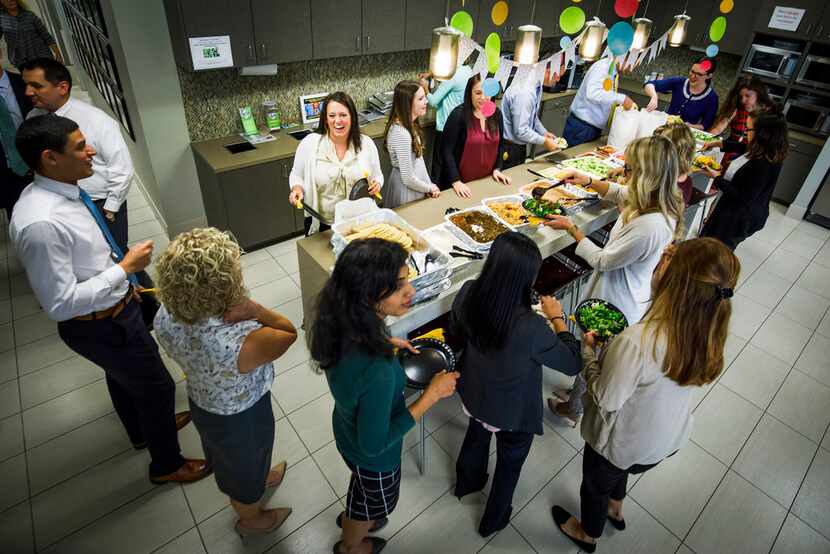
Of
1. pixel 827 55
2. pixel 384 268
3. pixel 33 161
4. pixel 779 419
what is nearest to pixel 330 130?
pixel 33 161

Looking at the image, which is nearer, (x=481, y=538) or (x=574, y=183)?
(x=481, y=538)

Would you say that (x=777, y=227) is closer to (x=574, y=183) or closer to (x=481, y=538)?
(x=574, y=183)

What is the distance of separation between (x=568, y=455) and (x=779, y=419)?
1.46m

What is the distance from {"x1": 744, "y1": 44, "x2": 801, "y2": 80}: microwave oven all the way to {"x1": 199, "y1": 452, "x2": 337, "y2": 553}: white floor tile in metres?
6.49

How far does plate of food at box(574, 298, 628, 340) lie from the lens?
198 centimetres

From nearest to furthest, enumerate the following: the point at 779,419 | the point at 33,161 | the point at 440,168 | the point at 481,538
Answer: the point at 33,161 < the point at 481,538 < the point at 779,419 < the point at 440,168

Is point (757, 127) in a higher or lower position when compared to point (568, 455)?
higher

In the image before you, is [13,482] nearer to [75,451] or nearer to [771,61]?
[75,451]

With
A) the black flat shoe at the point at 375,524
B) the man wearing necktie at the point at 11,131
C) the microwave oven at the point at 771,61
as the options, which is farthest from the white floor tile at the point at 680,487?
the microwave oven at the point at 771,61

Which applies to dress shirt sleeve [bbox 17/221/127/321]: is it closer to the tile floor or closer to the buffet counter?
the buffet counter

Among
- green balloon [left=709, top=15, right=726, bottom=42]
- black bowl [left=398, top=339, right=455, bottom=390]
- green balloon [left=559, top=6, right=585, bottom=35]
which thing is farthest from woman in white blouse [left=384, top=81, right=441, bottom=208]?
green balloon [left=709, top=15, right=726, bottom=42]

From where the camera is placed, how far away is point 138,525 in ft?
7.34

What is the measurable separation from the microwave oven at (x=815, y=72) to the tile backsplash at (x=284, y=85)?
4.21 m

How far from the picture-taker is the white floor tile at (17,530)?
2.13 metres
